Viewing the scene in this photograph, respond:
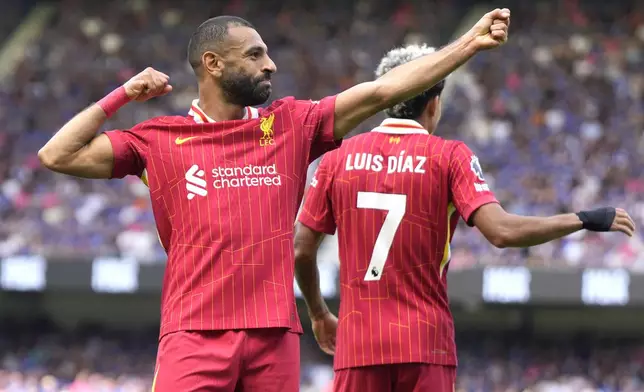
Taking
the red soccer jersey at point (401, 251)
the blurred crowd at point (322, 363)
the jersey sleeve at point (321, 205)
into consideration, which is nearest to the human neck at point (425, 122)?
the red soccer jersey at point (401, 251)

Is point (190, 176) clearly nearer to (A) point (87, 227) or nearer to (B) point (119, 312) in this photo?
(A) point (87, 227)

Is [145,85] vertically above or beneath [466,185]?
above

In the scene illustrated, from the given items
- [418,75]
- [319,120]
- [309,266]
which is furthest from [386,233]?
[418,75]

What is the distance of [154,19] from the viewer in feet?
64.2

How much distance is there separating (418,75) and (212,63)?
2.68 ft

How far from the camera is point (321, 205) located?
Result: 530 centimetres

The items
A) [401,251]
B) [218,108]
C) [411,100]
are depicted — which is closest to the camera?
[218,108]

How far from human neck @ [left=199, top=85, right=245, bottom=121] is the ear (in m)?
0.07

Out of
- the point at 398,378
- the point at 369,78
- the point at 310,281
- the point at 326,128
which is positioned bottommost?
the point at 398,378

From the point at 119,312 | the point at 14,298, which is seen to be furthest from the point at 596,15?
the point at 14,298

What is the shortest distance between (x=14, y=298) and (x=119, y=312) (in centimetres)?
152

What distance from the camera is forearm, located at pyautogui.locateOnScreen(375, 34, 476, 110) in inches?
173

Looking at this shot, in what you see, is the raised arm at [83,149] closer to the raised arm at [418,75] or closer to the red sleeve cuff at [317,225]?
the raised arm at [418,75]

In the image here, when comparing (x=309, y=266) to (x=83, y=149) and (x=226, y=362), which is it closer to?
(x=226, y=362)
